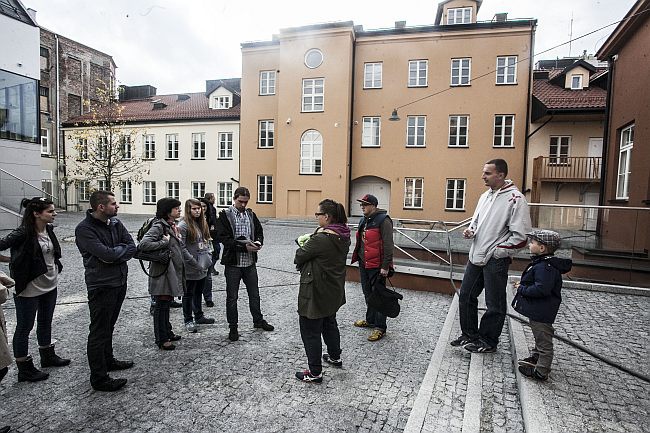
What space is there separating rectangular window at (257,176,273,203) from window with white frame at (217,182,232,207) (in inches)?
120

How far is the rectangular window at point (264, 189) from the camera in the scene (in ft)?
88.3

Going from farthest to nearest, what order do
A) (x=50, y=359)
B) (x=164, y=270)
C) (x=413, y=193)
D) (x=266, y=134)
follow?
1. (x=266, y=134)
2. (x=413, y=193)
3. (x=164, y=270)
4. (x=50, y=359)

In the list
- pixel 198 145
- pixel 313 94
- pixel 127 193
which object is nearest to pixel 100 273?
pixel 313 94

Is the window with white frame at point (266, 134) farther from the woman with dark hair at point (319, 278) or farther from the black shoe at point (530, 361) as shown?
the black shoe at point (530, 361)

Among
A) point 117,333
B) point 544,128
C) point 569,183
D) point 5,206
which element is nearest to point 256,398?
point 117,333

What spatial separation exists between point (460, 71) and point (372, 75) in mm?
5259

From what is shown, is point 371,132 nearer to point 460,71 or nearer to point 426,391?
point 460,71

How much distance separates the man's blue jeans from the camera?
13.3ft

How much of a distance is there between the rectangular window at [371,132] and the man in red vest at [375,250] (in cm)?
1981

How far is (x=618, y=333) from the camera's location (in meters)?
4.95

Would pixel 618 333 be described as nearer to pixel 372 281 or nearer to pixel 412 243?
pixel 372 281

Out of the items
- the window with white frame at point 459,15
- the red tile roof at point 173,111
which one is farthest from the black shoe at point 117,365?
the window with white frame at point 459,15

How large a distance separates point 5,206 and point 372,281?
15.1 meters

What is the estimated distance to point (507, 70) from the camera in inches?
882
